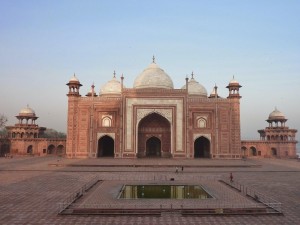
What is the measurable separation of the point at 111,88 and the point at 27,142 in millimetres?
11058

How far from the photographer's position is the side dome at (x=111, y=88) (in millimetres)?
35656

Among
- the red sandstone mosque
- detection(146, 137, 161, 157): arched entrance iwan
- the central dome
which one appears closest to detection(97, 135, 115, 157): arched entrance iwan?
the red sandstone mosque

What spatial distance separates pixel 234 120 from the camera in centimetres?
3003

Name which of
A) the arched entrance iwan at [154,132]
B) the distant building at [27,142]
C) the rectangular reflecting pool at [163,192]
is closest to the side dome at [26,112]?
the distant building at [27,142]

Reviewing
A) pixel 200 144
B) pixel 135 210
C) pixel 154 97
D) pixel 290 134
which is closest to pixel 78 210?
pixel 135 210

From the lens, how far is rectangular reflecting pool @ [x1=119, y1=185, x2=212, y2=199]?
38.3 feet

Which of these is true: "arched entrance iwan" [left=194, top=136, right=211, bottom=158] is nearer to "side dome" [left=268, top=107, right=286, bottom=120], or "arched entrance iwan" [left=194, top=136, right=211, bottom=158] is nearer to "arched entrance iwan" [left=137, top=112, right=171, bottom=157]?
"arched entrance iwan" [left=137, top=112, right=171, bottom=157]

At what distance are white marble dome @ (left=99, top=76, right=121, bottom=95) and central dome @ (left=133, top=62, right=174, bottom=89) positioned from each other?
2.99 meters

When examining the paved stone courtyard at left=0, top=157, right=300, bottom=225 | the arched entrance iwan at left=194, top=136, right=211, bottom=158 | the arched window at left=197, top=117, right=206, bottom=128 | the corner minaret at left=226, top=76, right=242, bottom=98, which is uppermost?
the corner minaret at left=226, top=76, right=242, bottom=98

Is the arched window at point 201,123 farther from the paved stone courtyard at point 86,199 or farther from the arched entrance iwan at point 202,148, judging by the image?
the paved stone courtyard at point 86,199

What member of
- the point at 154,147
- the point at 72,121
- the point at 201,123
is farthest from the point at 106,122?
the point at 201,123

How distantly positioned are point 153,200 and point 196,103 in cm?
2049

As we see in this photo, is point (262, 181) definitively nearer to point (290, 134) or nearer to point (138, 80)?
point (138, 80)

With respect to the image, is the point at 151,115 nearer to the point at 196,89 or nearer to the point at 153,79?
the point at 153,79
